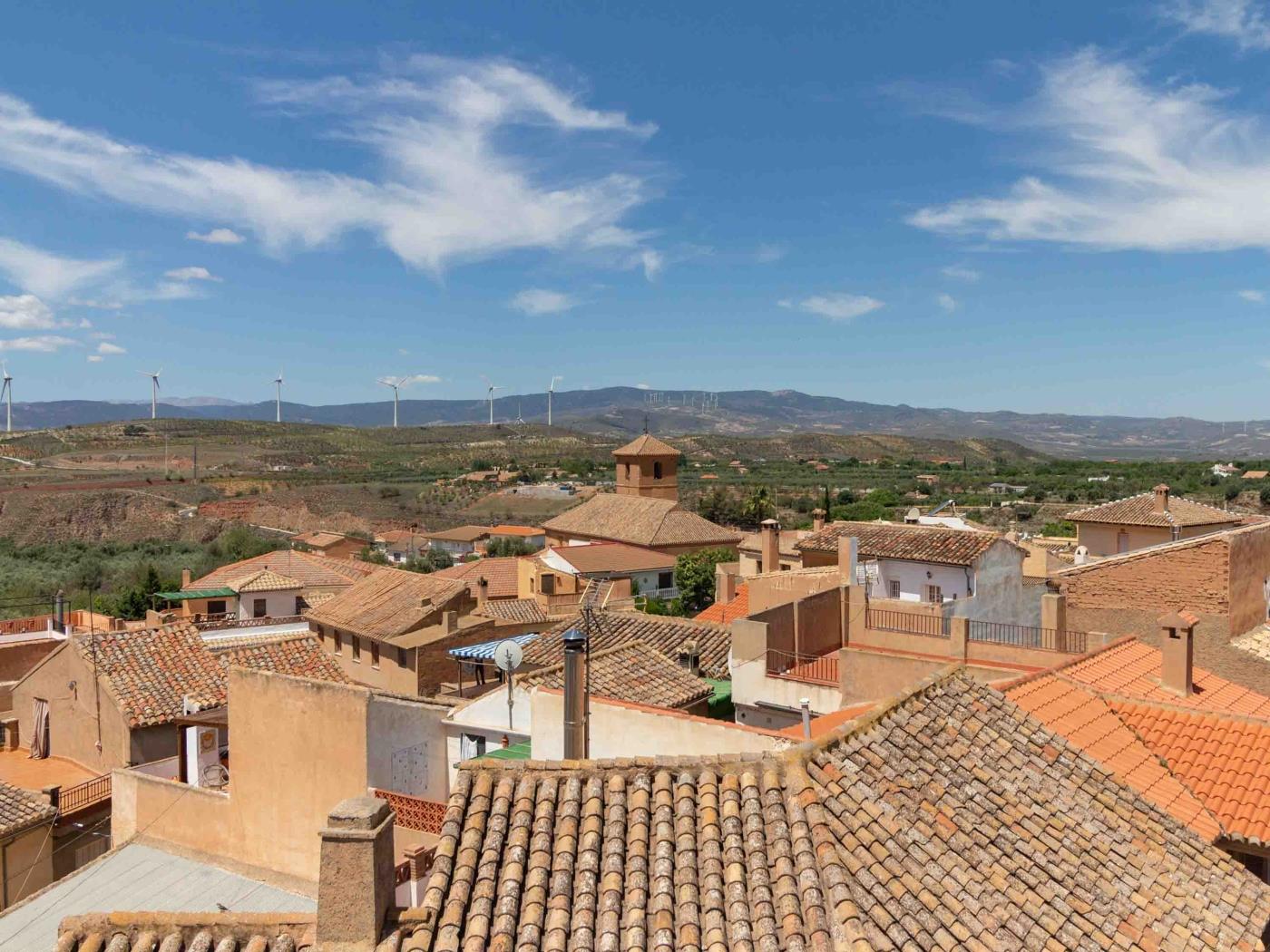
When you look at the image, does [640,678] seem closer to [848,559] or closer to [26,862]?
[848,559]

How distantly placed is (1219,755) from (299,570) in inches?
1362

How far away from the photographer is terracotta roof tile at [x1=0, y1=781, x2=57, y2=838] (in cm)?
1309

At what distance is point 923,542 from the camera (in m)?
18.9

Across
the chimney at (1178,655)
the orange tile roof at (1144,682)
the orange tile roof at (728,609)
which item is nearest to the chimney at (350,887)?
the orange tile roof at (1144,682)

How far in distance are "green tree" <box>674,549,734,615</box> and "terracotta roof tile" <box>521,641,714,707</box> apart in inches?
1011

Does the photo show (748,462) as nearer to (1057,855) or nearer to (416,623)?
(416,623)

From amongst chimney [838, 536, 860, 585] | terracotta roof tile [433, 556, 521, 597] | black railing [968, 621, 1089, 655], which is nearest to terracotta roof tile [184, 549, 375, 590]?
terracotta roof tile [433, 556, 521, 597]

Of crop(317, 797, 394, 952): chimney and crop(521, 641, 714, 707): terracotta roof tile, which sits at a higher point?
crop(317, 797, 394, 952): chimney

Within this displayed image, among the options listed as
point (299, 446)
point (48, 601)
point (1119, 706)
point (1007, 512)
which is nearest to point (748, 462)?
point (299, 446)

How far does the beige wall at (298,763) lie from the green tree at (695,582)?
28.5 m

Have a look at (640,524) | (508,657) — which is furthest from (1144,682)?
(640,524)

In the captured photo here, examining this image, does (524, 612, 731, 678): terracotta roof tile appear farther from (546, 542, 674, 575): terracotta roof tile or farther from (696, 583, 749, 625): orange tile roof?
(546, 542, 674, 575): terracotta roof tile

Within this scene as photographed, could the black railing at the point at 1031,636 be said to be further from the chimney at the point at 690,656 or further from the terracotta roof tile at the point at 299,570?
the terracotta roof tile at the point at 299,570

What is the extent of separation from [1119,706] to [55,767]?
1626 centimetres
